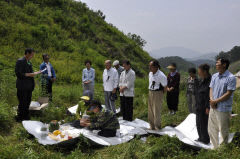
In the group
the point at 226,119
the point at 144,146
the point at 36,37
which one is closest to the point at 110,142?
the point at 144,146

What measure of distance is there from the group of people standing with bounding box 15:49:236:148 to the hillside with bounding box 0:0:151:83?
16.9 ft

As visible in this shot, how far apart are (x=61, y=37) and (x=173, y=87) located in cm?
1004

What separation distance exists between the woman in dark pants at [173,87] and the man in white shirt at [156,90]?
64.0 inches

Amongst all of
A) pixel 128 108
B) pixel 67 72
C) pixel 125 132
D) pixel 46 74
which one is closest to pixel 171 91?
pixel 128 108

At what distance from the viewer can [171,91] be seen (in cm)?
668

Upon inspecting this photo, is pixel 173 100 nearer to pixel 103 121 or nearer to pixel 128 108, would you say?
pixel 128 108

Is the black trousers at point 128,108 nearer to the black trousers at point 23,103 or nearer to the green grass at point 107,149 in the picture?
the green grass at point 107,149

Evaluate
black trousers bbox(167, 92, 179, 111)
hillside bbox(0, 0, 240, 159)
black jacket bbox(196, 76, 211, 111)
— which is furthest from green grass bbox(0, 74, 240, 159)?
black trousers bbox(167, 92, 179, 111)

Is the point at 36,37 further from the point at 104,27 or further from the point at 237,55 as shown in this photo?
the point at 237,55

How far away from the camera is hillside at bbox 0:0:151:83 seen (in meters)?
11.5

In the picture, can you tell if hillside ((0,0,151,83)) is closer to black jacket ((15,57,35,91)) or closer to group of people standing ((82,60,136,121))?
group of people standing ((82,60,136,121))

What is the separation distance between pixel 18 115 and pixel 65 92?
2.80 meters

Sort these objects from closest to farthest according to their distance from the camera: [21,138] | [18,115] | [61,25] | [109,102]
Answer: [21,138] < [18,115] < [109,102] < [61,25]

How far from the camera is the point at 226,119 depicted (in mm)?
3537
